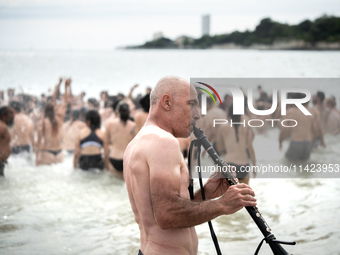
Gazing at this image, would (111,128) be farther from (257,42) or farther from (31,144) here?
(257,42)

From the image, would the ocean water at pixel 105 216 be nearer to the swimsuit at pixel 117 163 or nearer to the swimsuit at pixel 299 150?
the swimsuit at pixel 117 163

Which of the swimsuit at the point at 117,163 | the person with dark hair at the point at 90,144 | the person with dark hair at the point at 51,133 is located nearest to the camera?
the swimsuit at the point at 117,163

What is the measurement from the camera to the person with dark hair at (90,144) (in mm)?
6738

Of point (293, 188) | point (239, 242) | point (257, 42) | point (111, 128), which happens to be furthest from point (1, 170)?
point (257, 42)

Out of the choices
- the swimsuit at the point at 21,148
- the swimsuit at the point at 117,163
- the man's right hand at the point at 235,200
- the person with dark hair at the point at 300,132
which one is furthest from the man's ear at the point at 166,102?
the swimsuit at the point at 21,148

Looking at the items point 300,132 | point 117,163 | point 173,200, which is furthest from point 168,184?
point 300,132

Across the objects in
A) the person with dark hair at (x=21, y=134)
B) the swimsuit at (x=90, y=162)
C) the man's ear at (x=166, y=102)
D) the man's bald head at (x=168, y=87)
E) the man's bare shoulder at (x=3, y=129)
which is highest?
the man's bald head at (x=168, y=87)

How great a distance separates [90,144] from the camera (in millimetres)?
6824

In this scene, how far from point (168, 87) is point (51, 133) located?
607cm

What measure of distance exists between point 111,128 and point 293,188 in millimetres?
4021

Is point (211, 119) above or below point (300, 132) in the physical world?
above

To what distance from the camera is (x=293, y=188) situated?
284 inches

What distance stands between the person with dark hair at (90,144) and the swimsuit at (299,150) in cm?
414

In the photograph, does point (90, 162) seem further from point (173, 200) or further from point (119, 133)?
point (173, 200)
